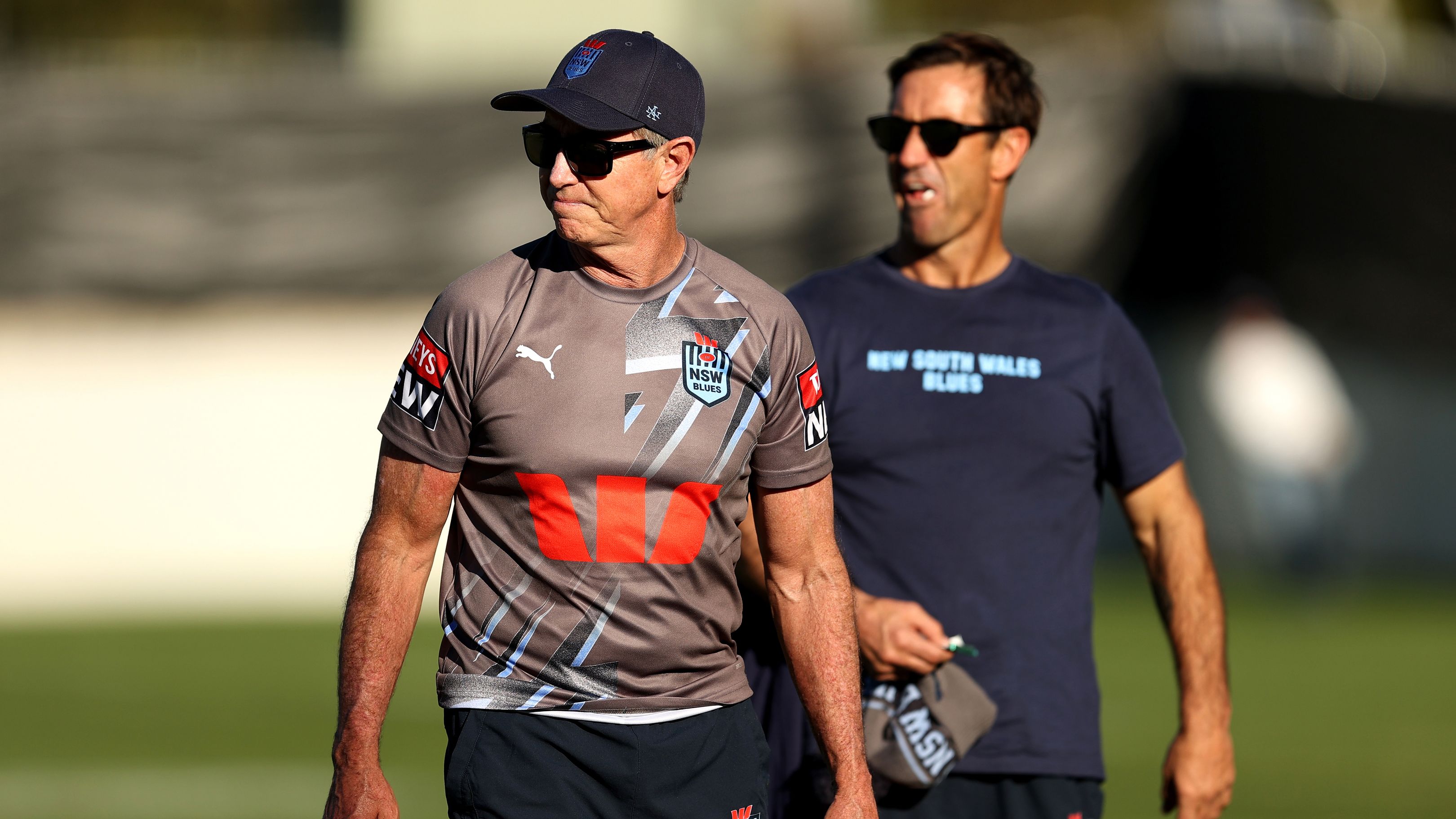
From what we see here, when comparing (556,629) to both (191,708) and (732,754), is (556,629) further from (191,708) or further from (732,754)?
(191,708)

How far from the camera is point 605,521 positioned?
3777mm

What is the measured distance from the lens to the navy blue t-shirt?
4848mm

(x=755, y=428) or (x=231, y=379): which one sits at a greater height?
(x=755, y=428)

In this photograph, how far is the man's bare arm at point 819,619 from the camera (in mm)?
4090

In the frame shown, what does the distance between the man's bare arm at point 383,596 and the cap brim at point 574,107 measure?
74 cm

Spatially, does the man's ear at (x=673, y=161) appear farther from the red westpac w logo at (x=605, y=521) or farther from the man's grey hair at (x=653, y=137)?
the red westpac w logo at (x=605, y=521)

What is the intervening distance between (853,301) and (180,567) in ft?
43.8

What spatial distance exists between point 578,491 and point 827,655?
72 cm

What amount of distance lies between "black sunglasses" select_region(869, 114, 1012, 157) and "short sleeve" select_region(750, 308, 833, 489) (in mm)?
1216

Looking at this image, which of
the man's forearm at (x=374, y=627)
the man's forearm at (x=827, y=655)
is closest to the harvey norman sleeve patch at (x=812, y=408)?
the man's forearm at (x=827, y=655)

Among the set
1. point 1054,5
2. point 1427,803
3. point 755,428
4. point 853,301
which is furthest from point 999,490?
point 1054,5

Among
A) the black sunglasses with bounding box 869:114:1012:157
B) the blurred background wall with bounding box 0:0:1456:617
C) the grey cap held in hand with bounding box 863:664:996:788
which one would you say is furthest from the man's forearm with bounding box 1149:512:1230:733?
the blurred background wall with bounding box 0:0:1456:617

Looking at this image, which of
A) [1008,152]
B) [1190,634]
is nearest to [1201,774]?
[1190,634]

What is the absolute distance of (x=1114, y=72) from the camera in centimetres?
1795
